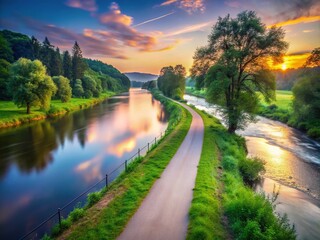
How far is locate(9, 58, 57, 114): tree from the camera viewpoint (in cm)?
4156

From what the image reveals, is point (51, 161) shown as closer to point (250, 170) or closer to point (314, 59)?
point (250, 170)

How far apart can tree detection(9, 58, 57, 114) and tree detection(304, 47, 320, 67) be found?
171 ft

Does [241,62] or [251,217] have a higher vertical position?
[241,62]

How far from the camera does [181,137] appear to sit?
26.5 m

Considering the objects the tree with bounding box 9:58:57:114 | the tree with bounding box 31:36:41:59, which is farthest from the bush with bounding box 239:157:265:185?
the tree with bounding box 31:36:41:59

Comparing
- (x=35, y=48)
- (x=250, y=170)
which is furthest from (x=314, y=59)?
(x=35, y=48)

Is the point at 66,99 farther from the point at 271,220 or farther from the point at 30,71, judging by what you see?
the point at 271,220

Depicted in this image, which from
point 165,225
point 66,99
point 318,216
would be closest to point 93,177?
Result: point 165,225

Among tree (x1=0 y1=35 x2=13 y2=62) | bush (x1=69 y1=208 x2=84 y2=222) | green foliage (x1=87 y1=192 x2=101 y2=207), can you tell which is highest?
tree (x1=0 y1=35 x2=13 y2=62)

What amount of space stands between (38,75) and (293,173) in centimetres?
4833

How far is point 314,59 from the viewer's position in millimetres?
36906

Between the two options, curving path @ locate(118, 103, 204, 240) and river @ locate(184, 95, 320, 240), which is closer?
curving path @ locate(118, 103, 204, 240)

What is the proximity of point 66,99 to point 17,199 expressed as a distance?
52145mm

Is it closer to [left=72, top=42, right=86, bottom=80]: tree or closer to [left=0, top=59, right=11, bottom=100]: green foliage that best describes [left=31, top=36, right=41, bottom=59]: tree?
[left=72, top=42, right=86, bottom=80]: tree
